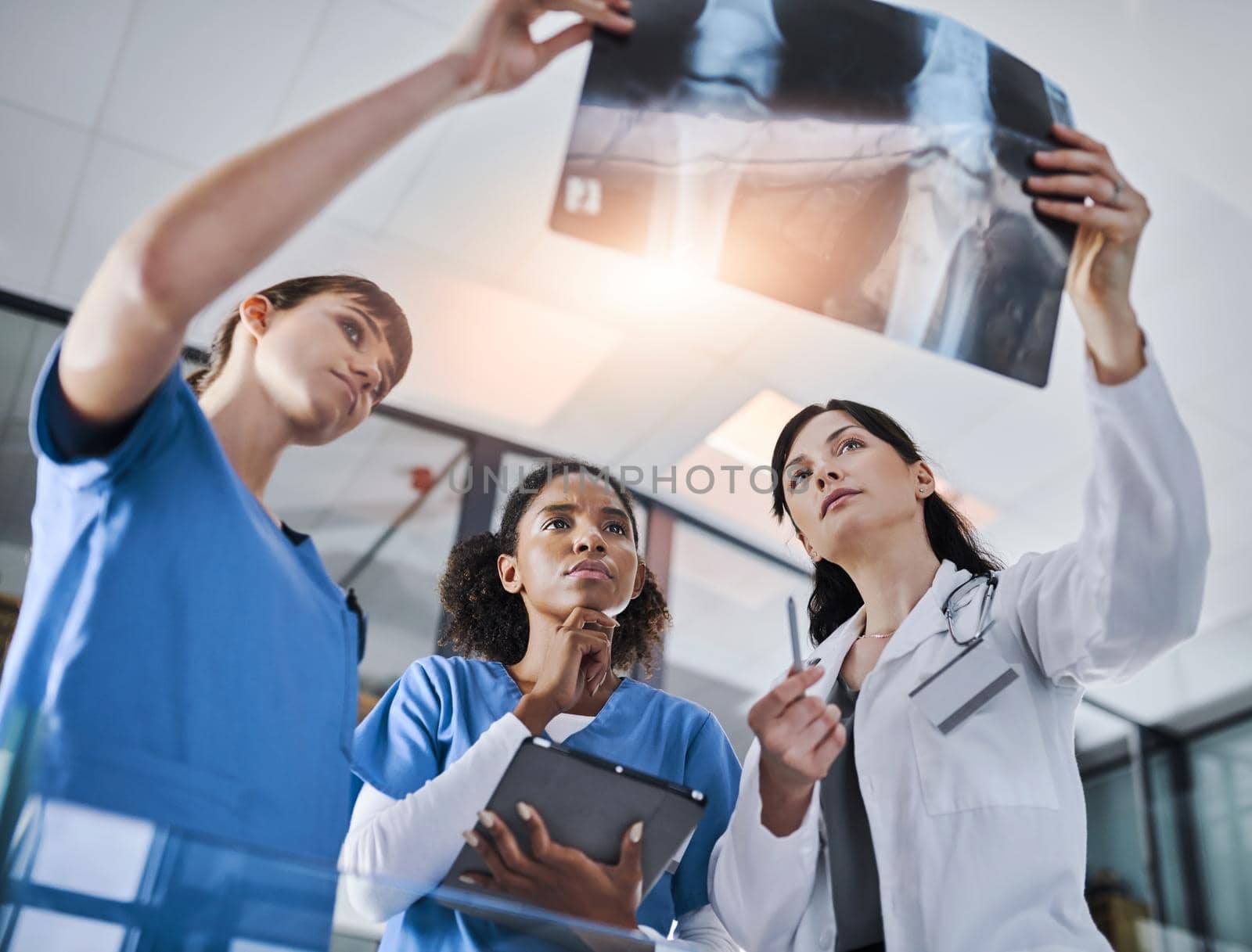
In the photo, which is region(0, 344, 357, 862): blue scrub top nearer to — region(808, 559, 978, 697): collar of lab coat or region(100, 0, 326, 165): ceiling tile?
region(808, 559, 978, 697): collar of lab coat

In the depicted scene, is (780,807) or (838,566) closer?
(780,807)

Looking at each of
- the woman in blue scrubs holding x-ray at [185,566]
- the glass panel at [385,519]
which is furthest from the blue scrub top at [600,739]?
the glass panel at [385,519]

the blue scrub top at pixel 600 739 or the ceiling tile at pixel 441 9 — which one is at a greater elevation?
the ceiling tile at pixel 441 9

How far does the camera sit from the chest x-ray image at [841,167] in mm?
1354

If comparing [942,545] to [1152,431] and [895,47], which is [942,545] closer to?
[1152,431]

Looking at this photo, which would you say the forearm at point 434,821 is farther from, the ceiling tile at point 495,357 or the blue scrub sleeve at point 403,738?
the ceiling tile at point 495,357

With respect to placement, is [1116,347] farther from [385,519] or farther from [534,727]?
[385,519]

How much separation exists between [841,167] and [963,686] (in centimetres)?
67

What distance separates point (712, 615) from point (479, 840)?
383cm

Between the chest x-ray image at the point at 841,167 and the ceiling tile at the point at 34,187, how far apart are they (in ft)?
7.50

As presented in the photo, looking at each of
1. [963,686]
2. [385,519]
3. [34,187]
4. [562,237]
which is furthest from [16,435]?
[963,686]

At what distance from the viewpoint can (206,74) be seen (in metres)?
2.81

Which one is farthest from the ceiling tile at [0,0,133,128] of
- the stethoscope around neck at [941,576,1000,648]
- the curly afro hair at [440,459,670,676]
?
the stethoscope around neck at [941,576,1000,648]

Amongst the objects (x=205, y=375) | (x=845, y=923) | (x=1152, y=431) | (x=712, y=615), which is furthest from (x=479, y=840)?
(x=712, y=615)
